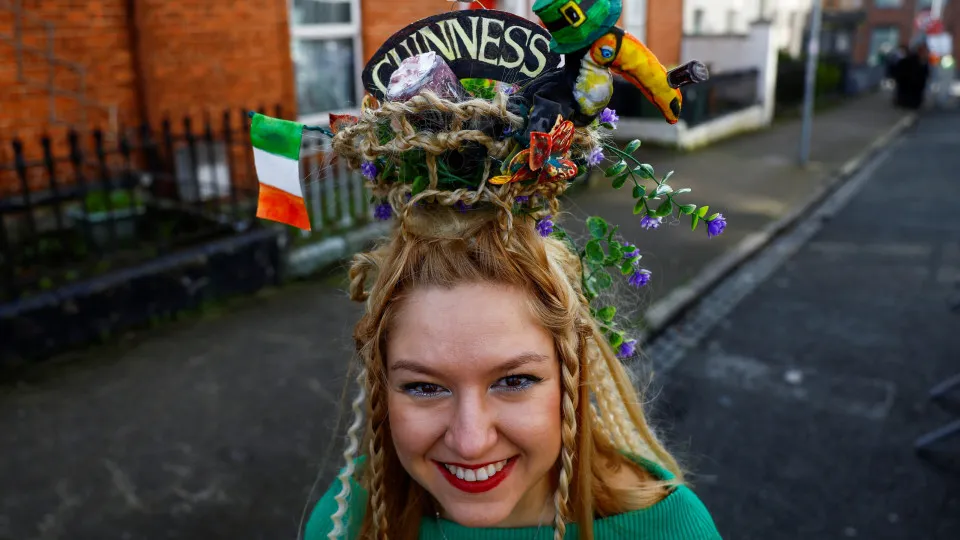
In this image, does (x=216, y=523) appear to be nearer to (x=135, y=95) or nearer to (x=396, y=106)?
(x=396, y=106)

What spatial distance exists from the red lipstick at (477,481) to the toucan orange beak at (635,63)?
754 millimetres

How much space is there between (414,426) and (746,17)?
2321 centimetres

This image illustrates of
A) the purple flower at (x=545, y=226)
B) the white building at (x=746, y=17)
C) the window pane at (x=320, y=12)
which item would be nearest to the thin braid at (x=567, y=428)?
the purple flower at (x=545, y=226)

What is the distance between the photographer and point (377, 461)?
179 centimetres

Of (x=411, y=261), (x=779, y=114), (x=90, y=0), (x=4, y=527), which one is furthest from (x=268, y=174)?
(x=779, y=114)

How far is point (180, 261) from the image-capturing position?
5.86m

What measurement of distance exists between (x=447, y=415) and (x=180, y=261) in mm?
4776

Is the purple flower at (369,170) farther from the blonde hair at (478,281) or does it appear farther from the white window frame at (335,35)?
the white window frame at (335,35)

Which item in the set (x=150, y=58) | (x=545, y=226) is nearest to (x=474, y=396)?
(x=545, y=226)

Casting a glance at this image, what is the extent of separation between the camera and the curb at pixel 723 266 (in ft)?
20.4

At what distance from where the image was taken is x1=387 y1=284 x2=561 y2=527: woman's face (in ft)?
5.06

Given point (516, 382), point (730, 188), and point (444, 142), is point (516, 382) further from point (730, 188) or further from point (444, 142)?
point (730, 188)

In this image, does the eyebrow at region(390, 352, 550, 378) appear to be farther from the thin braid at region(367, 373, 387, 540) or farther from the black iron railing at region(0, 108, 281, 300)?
the black iron railing at region(0, 108, 281, 300)

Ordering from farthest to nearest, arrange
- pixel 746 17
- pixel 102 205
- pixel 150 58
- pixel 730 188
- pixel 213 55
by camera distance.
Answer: pixel 746 17
pixel 730 188
pixel 213 55
pixel 150 58
pixel 102 205
